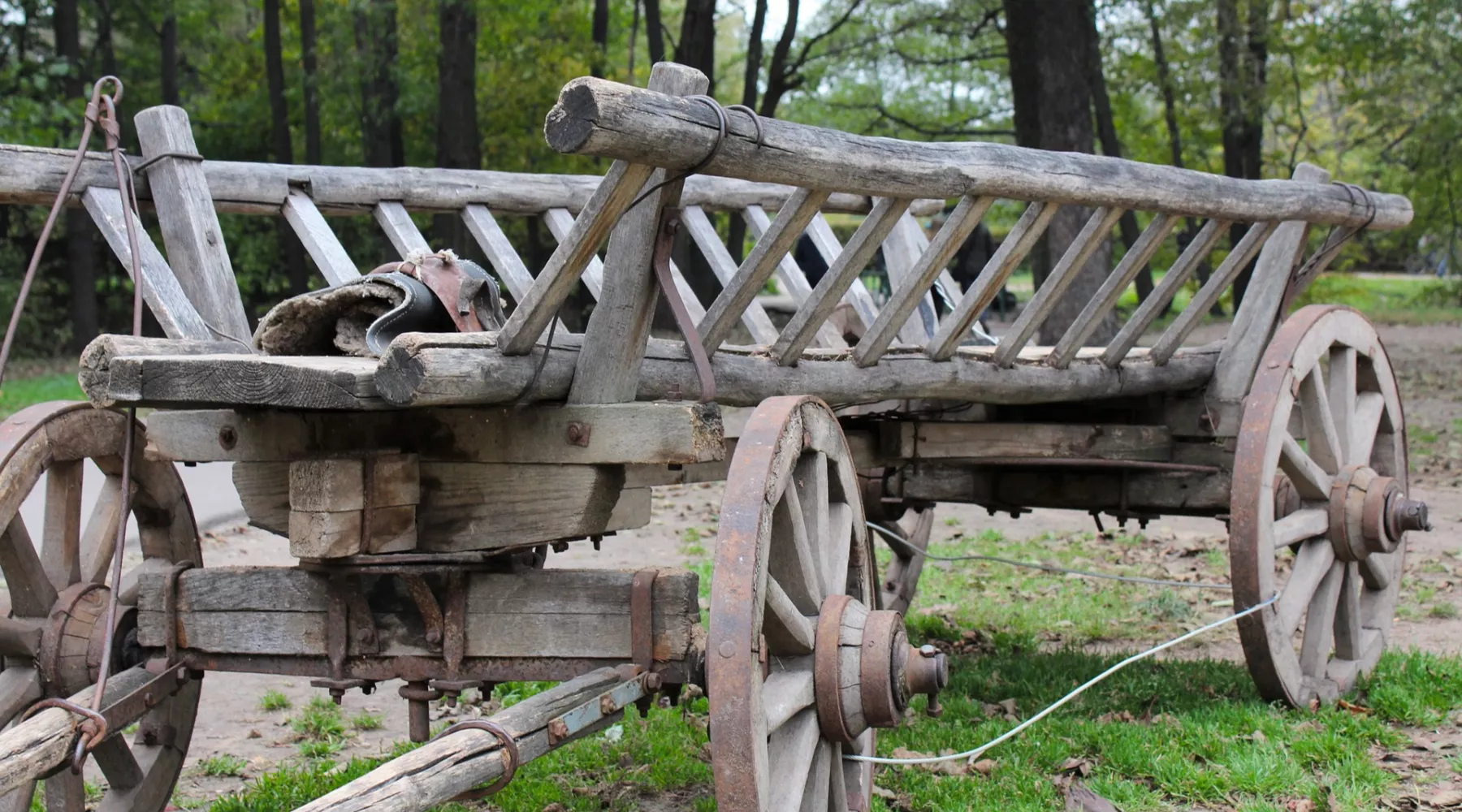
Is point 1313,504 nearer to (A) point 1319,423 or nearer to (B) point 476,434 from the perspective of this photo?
(A) point 1319,423

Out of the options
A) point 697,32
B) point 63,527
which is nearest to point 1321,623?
point 63,527

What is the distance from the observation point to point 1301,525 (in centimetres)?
443

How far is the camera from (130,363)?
8.61 ft

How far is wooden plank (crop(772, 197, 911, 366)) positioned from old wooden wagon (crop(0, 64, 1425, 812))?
10 mm

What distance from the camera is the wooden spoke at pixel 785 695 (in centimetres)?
270

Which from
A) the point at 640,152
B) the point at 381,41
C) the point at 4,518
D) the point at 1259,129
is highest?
the point at 381,41

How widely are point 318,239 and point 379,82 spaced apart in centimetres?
1496

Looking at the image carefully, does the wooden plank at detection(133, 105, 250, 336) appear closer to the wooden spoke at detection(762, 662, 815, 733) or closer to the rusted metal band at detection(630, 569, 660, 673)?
the rusted metal band at detection(630, 569, 660, 673)

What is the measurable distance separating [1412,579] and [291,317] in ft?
18.7

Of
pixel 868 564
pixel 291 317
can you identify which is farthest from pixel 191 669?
pixel 868 564

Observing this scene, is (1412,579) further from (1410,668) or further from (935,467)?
(935,467)

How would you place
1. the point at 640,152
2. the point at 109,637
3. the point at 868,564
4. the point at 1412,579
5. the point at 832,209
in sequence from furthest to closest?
the point at 1412,579 → the point at 832,209 → the point at 868,564 → the point at 109,637 → the point at 640,152

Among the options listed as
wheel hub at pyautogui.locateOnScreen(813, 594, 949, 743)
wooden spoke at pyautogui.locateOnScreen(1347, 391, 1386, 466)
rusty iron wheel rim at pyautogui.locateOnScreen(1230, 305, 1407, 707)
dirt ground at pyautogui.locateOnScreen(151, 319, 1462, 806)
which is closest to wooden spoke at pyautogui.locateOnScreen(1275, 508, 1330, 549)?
rusty iron wheel rim at pyautogui.locateOnScreen(1230, 305, 1407, 707)

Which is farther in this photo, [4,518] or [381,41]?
[381,41]
